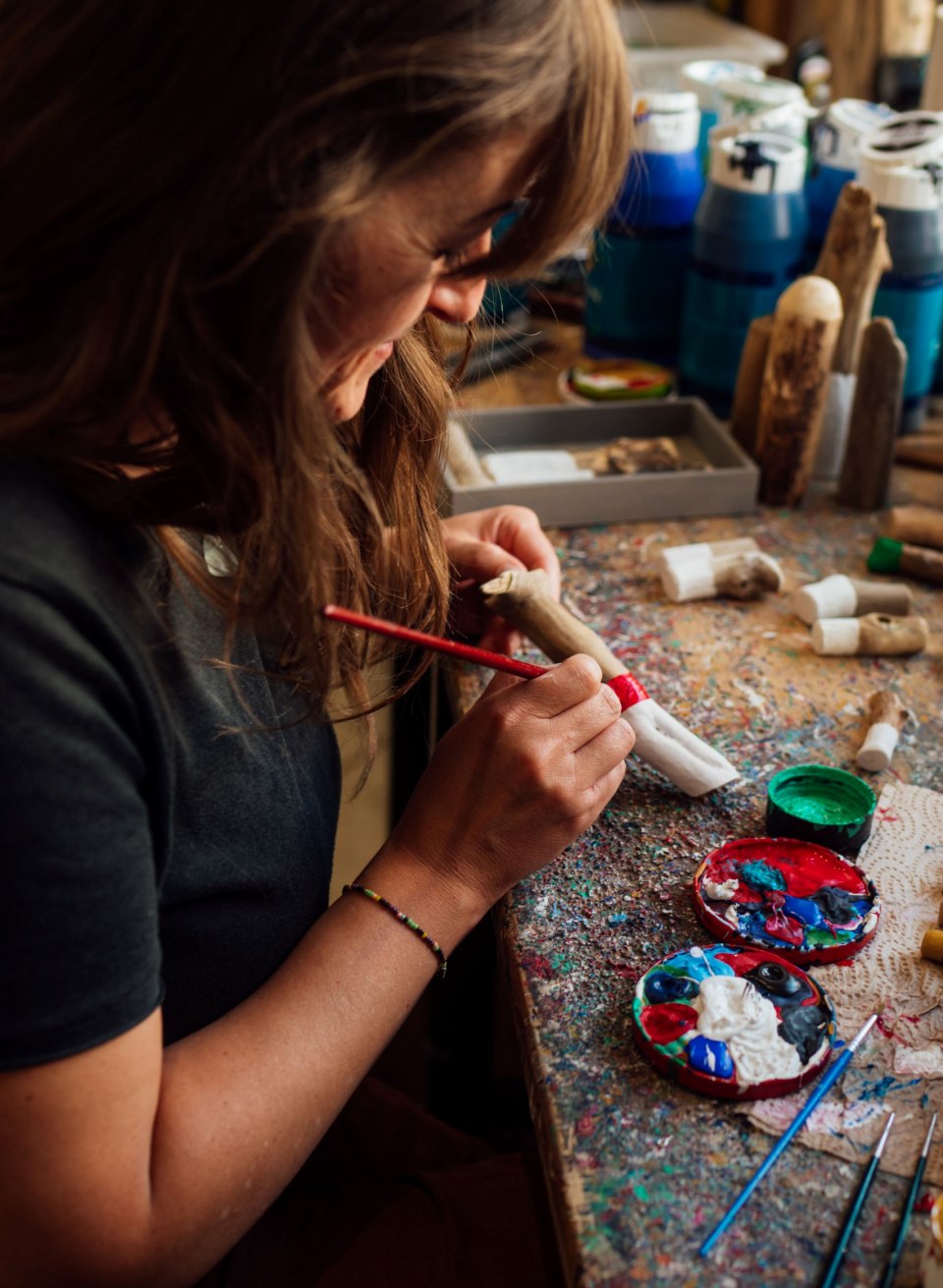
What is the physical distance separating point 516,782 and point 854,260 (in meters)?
0.94

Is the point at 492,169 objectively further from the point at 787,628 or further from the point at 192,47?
the point at 787,628

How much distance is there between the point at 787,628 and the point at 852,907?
1.47ft

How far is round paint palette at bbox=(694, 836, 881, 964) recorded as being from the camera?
31.9 inches

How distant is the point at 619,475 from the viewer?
4.77 ft

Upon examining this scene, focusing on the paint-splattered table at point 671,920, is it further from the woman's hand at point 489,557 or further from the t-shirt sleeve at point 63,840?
the t-shirt sleeve at point 63,840

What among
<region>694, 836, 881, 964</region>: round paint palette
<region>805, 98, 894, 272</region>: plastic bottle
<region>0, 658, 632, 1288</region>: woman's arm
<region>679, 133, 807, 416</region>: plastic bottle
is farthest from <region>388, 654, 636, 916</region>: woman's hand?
<region>805, 98, 894, 272</region>: plastic bottle

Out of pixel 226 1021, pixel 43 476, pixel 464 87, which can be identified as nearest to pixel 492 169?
pixel 464 87

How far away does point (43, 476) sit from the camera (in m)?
0.65

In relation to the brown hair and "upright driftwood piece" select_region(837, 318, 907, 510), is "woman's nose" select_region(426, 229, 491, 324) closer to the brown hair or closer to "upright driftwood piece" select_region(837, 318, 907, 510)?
the brown hair

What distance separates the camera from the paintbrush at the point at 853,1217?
605mm

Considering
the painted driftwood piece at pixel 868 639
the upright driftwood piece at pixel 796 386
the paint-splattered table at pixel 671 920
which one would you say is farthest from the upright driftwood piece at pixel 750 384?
the painted driftwood piece at pixel 868 639

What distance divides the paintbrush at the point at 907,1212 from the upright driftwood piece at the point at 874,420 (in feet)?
3.03

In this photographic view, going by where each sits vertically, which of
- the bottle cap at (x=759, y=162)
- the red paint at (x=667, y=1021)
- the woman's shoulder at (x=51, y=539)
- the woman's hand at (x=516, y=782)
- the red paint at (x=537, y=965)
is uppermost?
the woman's shoulder at (x=51, y=539)

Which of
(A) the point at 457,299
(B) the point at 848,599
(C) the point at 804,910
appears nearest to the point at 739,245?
(B) the point at 848,599
